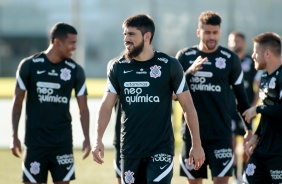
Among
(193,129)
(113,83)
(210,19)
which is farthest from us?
(210,19)

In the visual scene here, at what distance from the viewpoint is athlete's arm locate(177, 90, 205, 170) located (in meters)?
6.61

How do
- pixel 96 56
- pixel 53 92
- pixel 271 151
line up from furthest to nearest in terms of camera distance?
pixel 96 56 < pixel 53 92 < pixel 271 151

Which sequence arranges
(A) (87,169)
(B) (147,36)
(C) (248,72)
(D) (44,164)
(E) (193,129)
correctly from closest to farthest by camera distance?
(E) (193,129)
(B) (147,36)
(D) (44,164)
(C) (248,72)
(A) (87,169)

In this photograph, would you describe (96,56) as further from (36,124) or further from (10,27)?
(36,124)

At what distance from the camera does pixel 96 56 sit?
30.0 meters

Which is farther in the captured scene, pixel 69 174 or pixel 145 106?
pixel 69 174

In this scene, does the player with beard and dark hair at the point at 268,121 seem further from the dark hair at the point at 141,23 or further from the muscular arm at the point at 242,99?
the dark hair at the point at 141,23

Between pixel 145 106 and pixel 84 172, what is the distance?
6104 millimetres

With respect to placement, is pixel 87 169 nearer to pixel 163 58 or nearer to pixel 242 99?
pixel 242 99

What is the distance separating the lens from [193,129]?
6672mm

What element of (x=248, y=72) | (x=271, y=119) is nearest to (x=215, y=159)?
(x=271, y=119)

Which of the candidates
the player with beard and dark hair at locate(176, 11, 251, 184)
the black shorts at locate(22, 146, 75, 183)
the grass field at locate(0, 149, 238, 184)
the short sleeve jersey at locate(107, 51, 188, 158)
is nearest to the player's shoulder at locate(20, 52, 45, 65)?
the black shorts at locate(22, 146, 75, 183)

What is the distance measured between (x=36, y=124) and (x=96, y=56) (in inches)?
860

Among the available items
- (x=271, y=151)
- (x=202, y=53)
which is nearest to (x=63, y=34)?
(x=202, y=53)
